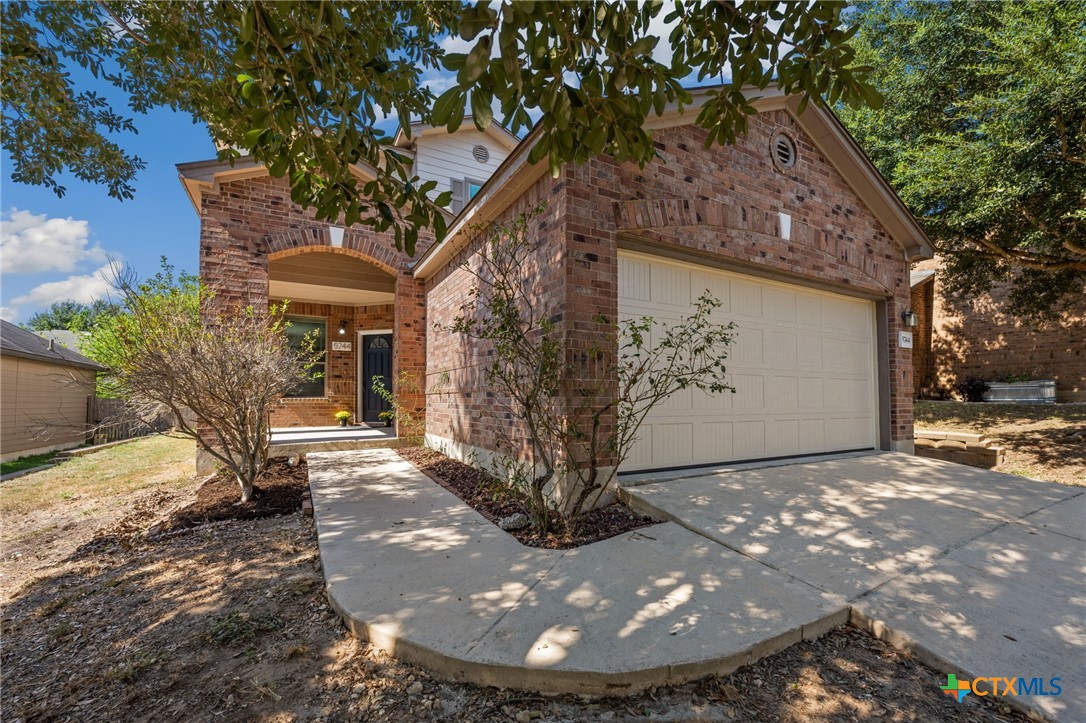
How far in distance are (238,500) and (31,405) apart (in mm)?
10645

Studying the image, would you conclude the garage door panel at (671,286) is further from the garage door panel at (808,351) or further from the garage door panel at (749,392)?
the garage door panel at (808,351)

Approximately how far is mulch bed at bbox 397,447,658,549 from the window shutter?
702 centimetres

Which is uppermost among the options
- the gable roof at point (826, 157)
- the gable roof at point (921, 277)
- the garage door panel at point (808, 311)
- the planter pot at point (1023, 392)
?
the gable roof at point (921, 277)

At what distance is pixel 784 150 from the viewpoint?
6105 mm

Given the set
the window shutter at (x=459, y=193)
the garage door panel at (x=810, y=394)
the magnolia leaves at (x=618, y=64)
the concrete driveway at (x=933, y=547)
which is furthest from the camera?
the window shutter at (x=459, y=193)

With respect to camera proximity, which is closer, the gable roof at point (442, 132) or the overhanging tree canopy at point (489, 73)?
the overhanging tree canopy at point (489, 73)

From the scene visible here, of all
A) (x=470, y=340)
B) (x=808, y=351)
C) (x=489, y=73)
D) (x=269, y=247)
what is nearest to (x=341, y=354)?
(x=269, y=247)

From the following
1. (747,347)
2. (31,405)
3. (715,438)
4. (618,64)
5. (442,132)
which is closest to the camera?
(618,64)

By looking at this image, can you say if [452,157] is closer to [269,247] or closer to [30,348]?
[269,247]

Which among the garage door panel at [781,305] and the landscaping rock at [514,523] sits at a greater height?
the garage door panel at [781,305]

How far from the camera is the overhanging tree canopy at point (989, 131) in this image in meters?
6.99

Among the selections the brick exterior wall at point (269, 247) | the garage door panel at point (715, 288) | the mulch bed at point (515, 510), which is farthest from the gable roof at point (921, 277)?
the mulch bed at point (515, 510)

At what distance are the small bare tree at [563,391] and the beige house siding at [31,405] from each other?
9391 mm

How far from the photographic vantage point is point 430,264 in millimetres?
7797
